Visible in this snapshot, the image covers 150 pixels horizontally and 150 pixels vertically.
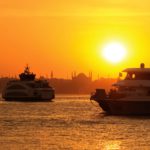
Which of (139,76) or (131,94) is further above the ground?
(139,76)

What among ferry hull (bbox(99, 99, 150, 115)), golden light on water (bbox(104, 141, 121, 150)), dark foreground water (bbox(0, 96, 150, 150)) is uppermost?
ferry hull (bbox(99, 99, 150, 115))

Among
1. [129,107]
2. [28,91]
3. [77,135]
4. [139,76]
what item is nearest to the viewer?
[77,135]

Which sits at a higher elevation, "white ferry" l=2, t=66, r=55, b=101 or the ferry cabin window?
the ferry cabin window

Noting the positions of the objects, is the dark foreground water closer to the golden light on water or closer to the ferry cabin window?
the golden light on water

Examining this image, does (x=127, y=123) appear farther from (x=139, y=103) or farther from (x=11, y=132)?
(x=11, y=132)

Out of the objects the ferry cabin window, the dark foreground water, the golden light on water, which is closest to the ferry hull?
the ferry cabin window

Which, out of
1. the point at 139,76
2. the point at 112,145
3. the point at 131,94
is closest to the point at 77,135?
the point at 112,145

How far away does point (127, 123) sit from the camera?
3388 inches

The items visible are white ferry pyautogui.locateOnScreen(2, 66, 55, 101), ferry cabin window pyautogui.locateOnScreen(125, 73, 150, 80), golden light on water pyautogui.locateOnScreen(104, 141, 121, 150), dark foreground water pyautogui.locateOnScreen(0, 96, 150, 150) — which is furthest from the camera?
white ferry pyautogui.locateOnScreen(2, 66, 55, 101)

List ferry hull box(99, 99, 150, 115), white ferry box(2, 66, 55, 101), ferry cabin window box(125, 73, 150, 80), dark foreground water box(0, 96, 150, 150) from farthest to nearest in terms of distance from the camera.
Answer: white ferry box(2, 66, 55, 101) < ferry cabin window box(125, 73, 150, 80) < ferry hull box(99, 99, 150, 115) < dark foreground water box(0, 96, 150, 150)

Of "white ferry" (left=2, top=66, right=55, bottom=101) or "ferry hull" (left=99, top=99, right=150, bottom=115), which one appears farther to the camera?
"white ferry" (left=2, top=66, right=55, bottom=101)

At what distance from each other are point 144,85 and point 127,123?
12.9 meters

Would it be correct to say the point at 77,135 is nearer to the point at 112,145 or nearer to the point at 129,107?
the point at 112,145

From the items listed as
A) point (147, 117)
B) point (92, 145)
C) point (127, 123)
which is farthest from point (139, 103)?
point (92, 145)
